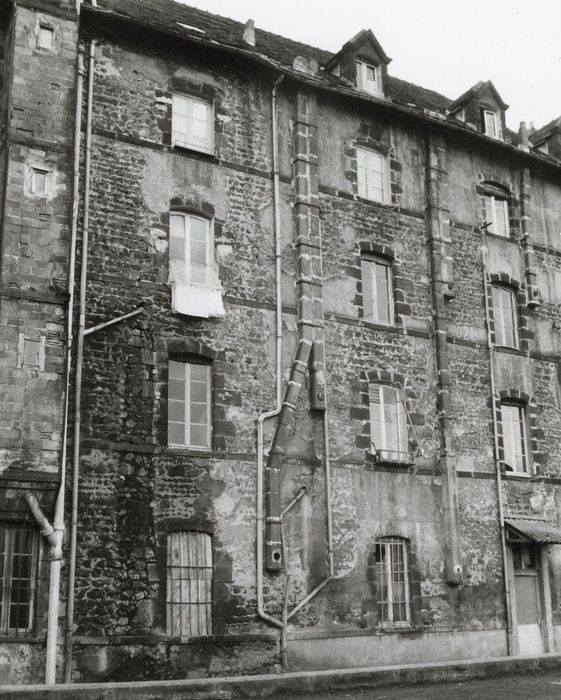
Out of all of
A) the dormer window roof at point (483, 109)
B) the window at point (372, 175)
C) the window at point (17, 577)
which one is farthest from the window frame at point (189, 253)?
the dormer window roof at point (483, 109)

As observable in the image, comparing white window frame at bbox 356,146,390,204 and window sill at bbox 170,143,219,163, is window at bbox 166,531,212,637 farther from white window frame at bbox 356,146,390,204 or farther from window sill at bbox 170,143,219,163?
white window frame at bbox 356,146,390,204

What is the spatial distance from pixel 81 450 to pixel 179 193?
539 centimetres

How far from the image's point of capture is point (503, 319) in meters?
22.6

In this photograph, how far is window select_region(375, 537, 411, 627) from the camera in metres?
18.9

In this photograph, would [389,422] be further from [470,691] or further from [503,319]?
[470,691]

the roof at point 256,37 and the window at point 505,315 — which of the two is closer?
the roof at point 256,37

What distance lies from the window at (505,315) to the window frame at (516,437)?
145 centimetres

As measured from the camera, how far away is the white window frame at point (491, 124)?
77.4 ft

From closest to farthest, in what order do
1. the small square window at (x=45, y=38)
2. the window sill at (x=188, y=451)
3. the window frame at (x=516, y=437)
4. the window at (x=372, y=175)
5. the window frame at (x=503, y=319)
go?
the window sill at (x=188, y=451) < the small square window at (x=45, y=38) < the window at (x=372, y=175) < the window frame at (x=516, y=437) < the window frame at (x=503, y=319)

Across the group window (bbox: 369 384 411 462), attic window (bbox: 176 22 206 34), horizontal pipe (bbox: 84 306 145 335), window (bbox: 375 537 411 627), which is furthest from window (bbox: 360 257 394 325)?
attic window (bbox: 176 22 206 34)

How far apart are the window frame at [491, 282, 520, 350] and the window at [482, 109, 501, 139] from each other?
12.7ft

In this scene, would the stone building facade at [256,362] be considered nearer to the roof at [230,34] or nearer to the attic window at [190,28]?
the roof at [230,34]

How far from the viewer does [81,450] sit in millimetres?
15969

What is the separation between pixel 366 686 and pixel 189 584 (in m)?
3.92
